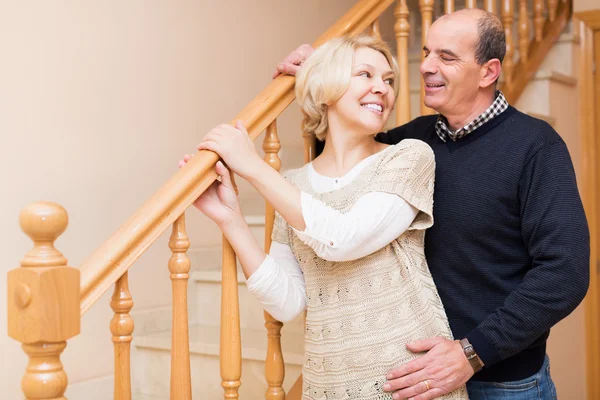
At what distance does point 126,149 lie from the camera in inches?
117

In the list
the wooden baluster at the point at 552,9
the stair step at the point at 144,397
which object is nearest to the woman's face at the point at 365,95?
the stair step at the point at 144,397

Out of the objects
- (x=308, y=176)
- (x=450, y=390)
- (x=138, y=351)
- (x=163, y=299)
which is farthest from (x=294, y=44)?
(x=450, y=390)

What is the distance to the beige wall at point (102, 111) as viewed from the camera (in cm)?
258

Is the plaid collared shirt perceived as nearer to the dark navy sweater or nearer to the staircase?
the dark navy sweater

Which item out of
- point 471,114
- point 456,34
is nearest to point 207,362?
point 471,114

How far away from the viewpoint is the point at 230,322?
1.76 m

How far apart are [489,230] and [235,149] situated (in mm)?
632

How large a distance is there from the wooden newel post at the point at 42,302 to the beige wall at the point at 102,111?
1.36 metres

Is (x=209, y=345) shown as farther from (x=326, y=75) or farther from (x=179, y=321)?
(x=326, y=75)

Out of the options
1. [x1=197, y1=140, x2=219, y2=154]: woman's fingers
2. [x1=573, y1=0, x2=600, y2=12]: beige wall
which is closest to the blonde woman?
[x1=197, y1=140, x2=219, y2=154]: woman's fingers

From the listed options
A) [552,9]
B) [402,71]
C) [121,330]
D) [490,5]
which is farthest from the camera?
[552,9]

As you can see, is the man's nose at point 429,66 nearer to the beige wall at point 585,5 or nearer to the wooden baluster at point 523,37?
the wooden baluster at point 523,37

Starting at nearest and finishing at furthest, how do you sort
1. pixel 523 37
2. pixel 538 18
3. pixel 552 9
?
pixel 523 37
pixel 538 18
pixel 552 9

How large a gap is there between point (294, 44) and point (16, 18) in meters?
1.62
